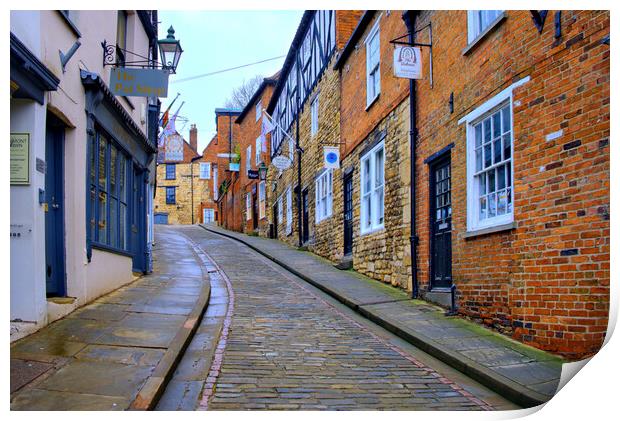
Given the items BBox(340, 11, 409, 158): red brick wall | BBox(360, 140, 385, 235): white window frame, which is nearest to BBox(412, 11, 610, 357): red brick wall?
BBox(340, 11, 409, 158): red brick wall

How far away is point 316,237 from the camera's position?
1908cm

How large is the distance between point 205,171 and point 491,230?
4800 cm

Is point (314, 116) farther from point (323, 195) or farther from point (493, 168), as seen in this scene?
point (493, 168)

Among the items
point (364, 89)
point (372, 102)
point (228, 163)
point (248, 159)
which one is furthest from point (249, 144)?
point (372, 102)

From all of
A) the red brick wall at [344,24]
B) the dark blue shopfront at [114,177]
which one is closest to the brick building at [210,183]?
the red brick wall at [344,24]

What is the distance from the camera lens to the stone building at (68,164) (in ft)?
21.0

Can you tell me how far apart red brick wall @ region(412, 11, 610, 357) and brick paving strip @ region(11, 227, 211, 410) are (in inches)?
154

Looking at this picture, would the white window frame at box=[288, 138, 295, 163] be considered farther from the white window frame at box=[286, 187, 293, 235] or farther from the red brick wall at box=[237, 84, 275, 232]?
the red brick wall at box=[237, 84, 275, 232]

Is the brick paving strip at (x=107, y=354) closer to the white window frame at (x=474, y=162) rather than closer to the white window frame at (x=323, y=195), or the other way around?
the white window frame at (x=474, y=162)

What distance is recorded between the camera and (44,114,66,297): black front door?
305 inches

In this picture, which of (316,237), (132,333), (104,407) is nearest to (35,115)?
(132,333)

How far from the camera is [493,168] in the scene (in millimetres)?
7945

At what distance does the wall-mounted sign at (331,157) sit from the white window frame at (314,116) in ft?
12.5

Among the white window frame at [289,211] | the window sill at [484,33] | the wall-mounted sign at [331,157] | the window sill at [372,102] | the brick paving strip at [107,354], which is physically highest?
the window sill at [372,102]
